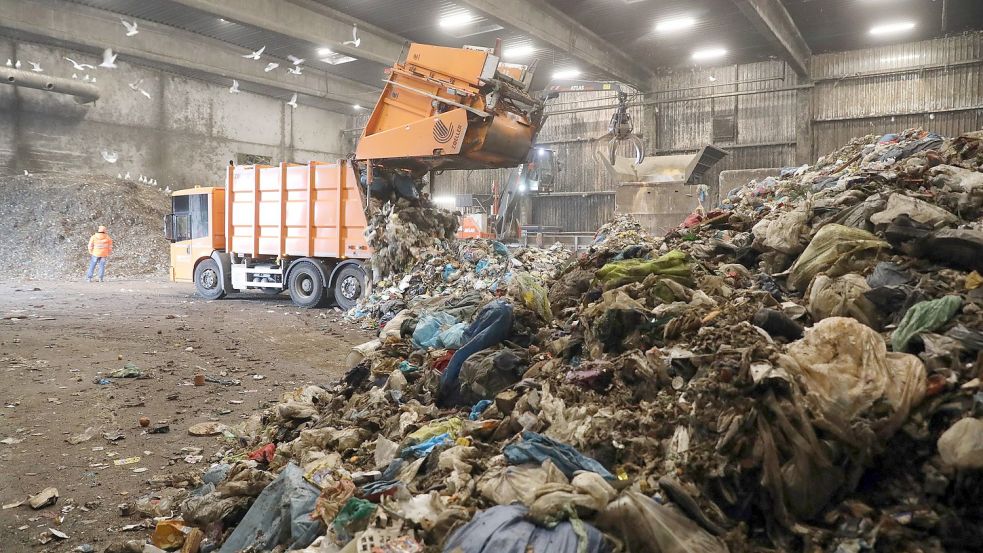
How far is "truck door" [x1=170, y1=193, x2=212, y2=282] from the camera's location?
1134 cm

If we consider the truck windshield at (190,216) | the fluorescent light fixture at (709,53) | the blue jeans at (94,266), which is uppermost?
the fluorescent light fixture at (709,53)

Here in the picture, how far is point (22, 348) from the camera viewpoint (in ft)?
20.9

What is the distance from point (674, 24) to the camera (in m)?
14.0

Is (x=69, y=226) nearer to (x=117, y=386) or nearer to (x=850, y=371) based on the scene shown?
(x=117, y=386)

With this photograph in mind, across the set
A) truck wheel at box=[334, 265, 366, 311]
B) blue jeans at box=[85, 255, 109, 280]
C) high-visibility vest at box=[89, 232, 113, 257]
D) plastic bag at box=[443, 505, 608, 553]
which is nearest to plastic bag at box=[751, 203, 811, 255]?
plastic bag at box=[443, 505, 608, 553]

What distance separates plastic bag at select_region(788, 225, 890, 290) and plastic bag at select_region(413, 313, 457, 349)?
257 cm

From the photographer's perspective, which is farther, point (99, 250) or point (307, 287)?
point (99, 250)

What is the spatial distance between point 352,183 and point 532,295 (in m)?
5.44

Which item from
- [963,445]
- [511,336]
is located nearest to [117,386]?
[511,336]

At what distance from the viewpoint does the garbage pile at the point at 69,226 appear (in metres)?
15.2

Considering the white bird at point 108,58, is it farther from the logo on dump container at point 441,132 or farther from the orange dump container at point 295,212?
the logo on dump container at point 441,132

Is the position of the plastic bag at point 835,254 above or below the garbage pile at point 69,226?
below

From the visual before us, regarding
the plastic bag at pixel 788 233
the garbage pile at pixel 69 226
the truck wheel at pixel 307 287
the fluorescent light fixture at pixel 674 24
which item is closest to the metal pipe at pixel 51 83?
the garbage pile at pixel 69 226

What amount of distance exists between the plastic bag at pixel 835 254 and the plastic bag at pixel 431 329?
257 cm
